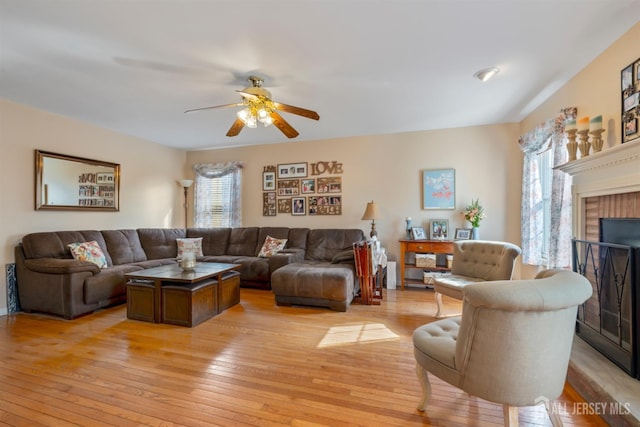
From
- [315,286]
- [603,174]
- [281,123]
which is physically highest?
[281,123]

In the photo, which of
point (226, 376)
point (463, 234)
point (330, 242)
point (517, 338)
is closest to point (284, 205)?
point (330, 242)

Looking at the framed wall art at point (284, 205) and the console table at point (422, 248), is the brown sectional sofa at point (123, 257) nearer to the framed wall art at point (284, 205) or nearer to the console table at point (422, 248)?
the framed wall art at point (284, 205)

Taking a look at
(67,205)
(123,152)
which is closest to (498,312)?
(67,205)

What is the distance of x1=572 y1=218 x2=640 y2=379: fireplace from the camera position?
5.70ft

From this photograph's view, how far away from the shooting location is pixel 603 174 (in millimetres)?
2160

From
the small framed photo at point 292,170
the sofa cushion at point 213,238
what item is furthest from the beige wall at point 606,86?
the sofa cushion at point 213,238

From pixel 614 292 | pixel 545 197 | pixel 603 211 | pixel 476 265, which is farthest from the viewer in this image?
pixel 545 197

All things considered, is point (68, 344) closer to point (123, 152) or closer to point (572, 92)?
point (123, 152)

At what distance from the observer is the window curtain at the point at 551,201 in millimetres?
2826

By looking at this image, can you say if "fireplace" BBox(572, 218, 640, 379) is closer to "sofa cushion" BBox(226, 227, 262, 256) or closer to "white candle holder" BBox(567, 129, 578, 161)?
"white candle holder" BBox(567, 129, 578, 161)

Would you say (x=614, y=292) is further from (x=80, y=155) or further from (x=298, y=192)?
(x=80, y=155)

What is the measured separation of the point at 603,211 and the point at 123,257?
5622mm

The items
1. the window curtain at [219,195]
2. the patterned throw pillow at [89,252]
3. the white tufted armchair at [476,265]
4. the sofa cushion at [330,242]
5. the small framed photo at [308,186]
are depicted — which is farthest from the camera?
the window curtain at [219,195]

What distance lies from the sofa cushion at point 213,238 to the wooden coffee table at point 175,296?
1993mm
